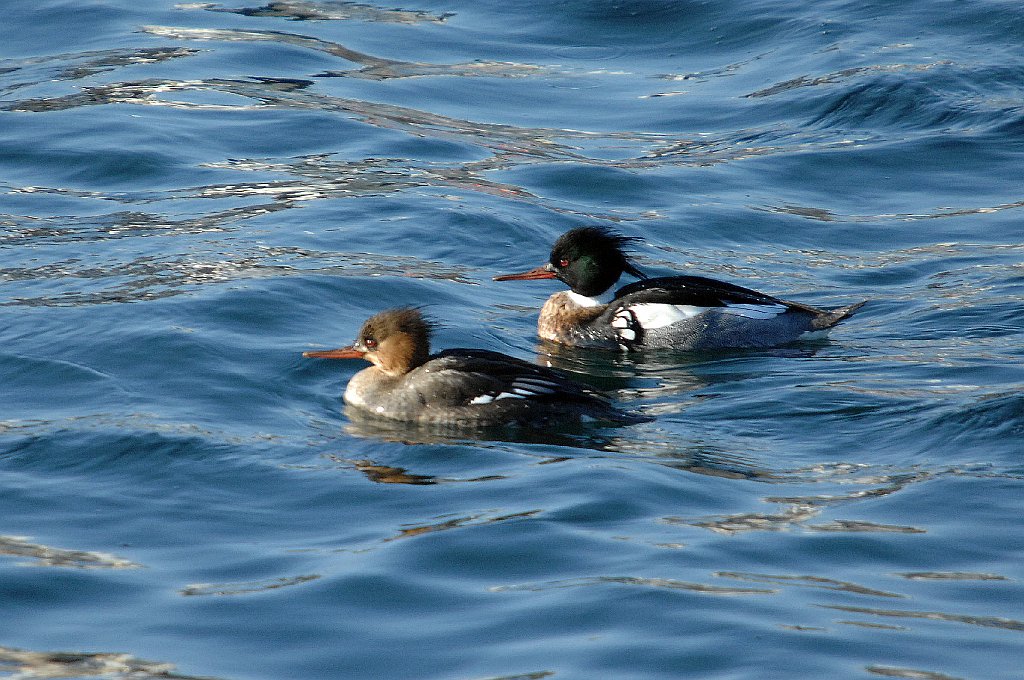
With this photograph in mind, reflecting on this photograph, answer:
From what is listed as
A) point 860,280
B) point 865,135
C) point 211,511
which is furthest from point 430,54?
point 211,511

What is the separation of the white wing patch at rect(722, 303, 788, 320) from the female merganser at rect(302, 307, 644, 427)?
6.51 feet

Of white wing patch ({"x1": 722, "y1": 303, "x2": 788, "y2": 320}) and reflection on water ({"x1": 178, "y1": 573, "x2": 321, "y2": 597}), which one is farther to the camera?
white wing patch ({"x1": 722, "y1": 303, "x2": 788, "y2": 320})

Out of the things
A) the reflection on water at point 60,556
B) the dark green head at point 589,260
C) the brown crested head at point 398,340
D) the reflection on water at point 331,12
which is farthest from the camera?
the reflection on water at point 331,12

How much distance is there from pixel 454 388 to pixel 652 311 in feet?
8.19

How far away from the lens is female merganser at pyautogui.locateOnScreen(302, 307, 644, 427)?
8727mm

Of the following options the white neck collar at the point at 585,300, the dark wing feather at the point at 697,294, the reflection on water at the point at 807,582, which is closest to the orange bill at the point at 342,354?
the dark wing feather at the point at 697,294

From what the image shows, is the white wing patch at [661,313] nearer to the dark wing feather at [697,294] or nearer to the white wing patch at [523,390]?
the dark wing feather at [697,294]

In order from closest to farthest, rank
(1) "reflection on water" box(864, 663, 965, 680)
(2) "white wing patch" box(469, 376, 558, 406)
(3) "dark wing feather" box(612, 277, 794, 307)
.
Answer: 1. (1) "reflection on water" box(864, 663, 965, 680)
2. (2) "white wing patch" box(469, 376, 558, 406)
3. (3) "dark wing feather" box(612, 277, 794, 307)

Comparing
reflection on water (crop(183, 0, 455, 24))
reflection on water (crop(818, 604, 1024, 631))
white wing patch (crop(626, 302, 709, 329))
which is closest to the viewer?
reflection on water (crop(818, 604, 1024, 631))

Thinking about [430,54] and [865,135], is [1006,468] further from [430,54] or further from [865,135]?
[430,54]

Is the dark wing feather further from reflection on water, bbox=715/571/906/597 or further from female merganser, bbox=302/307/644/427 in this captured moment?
reflection on water, bbox=715/571/906/597

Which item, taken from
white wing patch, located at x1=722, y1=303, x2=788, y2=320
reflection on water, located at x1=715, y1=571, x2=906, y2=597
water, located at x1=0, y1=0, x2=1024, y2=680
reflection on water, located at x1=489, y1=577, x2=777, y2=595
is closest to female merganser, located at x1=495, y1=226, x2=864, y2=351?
white wing patch, located at x1=722, y1=303, x2=788, y2=320

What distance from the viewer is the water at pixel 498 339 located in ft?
20.5

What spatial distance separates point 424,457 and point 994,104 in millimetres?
10944
